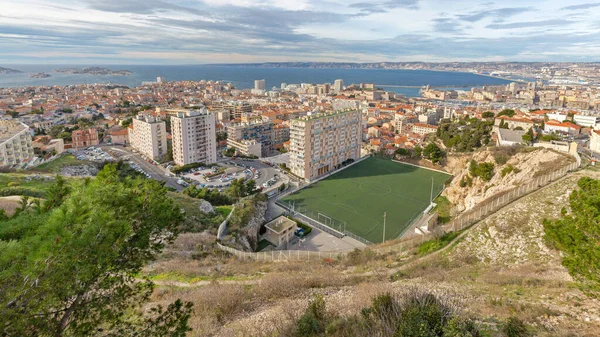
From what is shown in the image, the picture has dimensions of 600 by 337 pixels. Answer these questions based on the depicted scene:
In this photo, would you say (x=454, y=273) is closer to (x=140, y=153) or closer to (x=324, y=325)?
(x=324, y=325)

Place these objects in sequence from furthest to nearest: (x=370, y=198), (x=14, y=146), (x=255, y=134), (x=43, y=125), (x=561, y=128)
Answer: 1. (x=43, y=125)
2. (x=255, y=134)
3. (x=561, y=128)
4. (x=14, y=146)
5. (x=370, y=198)

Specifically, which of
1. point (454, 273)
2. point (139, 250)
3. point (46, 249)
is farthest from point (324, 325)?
point (454, 273)

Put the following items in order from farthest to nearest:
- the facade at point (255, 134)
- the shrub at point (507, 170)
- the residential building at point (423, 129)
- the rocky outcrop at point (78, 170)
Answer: the residential building at point (423, 129) < the facade at point (255, 134) < the rocky outcrop at point (78, 170) < the shrub at point (507, 170)

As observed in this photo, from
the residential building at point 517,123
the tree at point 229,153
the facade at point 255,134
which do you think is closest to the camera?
the residential building at point 517,123

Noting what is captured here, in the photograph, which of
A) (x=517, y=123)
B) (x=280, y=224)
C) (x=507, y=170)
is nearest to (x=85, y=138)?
(x=280, y=224)

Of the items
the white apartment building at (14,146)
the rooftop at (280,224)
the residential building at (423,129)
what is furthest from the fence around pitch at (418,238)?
the residential building at (423,129)

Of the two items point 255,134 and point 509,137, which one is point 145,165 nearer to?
point 255,134

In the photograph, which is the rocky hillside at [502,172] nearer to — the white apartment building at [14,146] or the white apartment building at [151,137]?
the white apartment building at [151,137]
